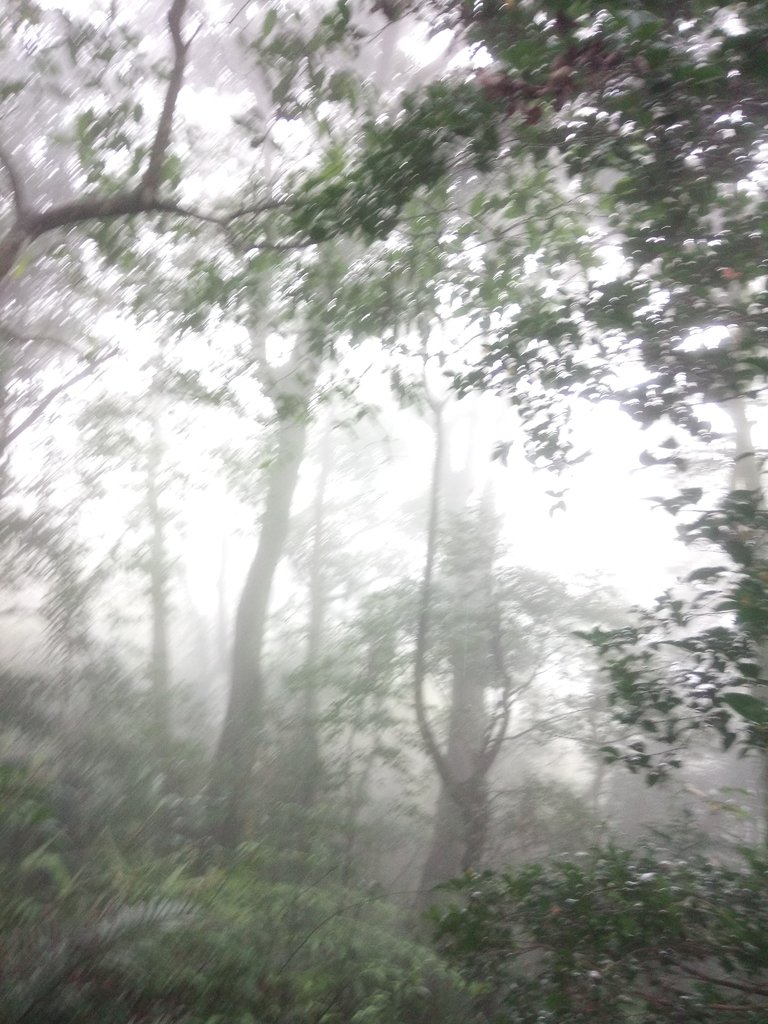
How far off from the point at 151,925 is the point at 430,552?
520cm

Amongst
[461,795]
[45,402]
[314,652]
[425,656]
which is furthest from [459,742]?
[45,402]

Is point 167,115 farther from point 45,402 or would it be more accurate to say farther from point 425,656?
point 425,656

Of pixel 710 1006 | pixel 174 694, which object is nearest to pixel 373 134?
pixel 710 1006

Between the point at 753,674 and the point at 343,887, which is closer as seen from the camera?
the point at 753,674

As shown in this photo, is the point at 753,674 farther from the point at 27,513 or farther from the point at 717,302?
the point at 27,513

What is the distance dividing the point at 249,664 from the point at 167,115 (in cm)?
667

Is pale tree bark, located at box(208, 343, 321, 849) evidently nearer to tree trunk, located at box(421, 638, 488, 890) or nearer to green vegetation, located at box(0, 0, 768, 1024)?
green vegetation, located at box(0, 0, 768, 1024)

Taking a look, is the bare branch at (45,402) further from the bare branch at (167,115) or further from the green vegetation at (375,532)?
the bare branch at (167,115)

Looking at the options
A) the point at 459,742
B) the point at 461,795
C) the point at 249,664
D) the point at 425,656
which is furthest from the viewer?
the point at 249,664

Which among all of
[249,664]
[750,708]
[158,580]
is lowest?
[249,664]

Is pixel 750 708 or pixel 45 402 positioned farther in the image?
pixel 45 402

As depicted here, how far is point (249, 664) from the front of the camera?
9.34 metres

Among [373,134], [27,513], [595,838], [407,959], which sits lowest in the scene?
[595,838]

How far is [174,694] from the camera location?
9102 millimetres
